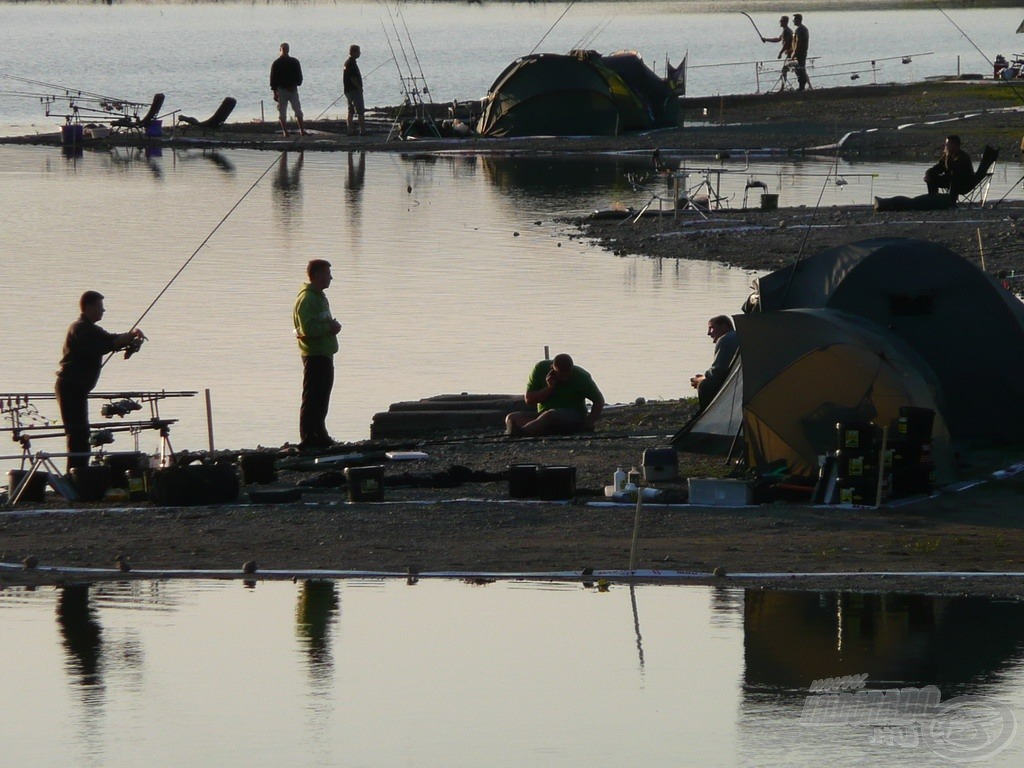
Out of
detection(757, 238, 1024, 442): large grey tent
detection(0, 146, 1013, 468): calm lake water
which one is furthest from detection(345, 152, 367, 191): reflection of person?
detection(757, 238, 1024, 442): large grey tent

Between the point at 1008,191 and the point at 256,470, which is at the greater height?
the point at 1008,191

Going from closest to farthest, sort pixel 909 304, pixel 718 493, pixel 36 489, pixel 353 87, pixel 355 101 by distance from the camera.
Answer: pixel 718 493, pixel 36 489, pixel 909 304, pixel 353 87, pixel 355 101

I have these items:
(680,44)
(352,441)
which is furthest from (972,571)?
(680,44)

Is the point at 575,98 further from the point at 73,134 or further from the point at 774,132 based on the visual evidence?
the point at 73,134

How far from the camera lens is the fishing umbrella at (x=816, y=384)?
11961 millimetres

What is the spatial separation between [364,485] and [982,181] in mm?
15457

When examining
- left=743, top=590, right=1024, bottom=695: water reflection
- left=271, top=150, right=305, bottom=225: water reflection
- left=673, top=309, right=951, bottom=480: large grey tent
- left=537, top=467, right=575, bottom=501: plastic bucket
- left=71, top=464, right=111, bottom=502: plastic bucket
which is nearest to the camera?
left=743, top=590, right=1024, bottom=695: water reflection

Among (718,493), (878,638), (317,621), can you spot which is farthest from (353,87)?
(878,638)

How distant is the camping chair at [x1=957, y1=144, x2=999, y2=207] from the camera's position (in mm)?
24594

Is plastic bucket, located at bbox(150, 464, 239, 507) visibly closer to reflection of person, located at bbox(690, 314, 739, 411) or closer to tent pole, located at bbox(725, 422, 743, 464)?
tent pole, located at bbox(725, 422, 743, 464)

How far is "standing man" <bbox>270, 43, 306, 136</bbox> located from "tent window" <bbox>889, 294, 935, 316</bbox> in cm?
2395

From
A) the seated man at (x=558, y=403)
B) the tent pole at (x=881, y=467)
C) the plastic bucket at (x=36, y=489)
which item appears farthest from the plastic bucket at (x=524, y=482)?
the plastic bucket at (x=36, y=489)

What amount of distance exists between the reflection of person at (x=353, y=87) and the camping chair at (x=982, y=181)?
40.9ft

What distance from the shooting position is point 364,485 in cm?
1170
